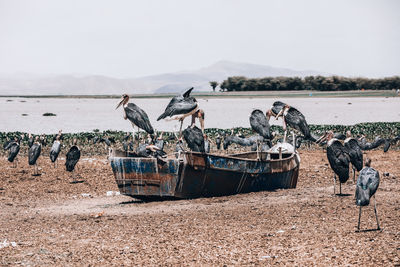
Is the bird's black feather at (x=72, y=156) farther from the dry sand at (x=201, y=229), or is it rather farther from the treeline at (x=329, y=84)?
the treeline at (x=329, y=84)

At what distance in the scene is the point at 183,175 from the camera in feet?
58.7

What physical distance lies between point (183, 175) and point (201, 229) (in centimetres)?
404

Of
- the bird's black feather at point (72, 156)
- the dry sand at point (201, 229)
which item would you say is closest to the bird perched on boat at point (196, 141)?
the dry sand at point (201, 229)

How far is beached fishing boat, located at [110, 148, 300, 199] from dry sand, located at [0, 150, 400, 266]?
39cm

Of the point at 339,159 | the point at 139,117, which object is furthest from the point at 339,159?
the point at 139,117

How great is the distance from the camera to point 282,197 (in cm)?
1819

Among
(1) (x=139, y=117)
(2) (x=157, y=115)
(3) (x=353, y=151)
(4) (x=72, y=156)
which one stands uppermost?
(1) (x=139, y=117)

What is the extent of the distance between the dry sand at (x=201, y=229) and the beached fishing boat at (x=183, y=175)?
39 cm

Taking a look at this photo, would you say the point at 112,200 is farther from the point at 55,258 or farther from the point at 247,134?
the point at 247,134

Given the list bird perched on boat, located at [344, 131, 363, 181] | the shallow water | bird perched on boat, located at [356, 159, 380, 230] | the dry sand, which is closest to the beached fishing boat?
the dry sand

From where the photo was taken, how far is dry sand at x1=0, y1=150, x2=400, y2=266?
1162 cm

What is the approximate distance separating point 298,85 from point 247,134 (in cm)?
15967

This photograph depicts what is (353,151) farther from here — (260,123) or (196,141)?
(260,123)

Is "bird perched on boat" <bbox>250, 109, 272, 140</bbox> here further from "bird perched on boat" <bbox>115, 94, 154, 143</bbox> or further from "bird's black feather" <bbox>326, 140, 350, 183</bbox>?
"bird's black feather" <bbox>326, 140, 350, 183</bbox>
